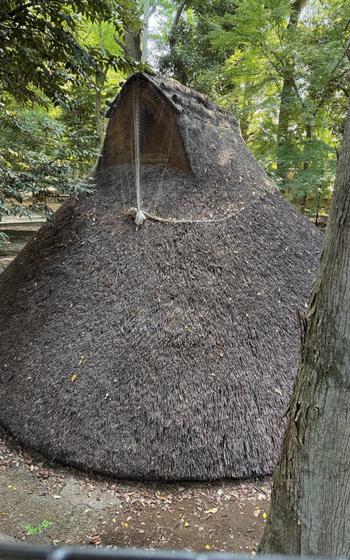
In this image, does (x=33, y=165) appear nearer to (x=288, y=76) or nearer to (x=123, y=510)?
(x=123, y=510)

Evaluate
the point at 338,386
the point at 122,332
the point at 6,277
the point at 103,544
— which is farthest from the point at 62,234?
the point at 338,386

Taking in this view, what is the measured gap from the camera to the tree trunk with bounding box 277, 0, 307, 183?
23.1ft

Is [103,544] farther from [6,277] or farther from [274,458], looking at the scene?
[6,277]

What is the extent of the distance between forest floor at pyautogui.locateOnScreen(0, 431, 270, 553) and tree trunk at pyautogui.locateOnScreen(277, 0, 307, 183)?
20.2 ft

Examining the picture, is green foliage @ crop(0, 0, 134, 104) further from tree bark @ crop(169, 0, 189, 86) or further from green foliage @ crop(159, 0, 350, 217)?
tree bark @ crop(169, 0, 189, 86)

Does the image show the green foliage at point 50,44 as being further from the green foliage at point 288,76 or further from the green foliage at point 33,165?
the green foliage at point 288,76

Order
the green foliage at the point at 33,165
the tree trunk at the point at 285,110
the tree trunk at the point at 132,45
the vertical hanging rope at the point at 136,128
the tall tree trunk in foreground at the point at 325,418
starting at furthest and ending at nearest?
the tree trunk at the point at 132,45
the tree trunk at the point at 285,110
the vertical hanging rope at the point at 136,128
the green foliage at the point at 33,165
the tall tree trunk in foreground at the point at 325,418

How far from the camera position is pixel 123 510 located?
274 centimetres

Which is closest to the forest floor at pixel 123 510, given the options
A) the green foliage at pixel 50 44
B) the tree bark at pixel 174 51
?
the green foliage at pixel 50 44

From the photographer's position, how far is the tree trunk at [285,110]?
7.04 metres

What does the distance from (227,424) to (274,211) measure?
117 inches

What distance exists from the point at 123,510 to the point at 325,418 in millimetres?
2016

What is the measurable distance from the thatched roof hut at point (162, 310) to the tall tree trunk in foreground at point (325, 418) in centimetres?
160

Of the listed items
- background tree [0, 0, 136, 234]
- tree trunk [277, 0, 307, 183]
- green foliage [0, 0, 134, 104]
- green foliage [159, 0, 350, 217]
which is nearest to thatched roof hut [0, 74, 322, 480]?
background tree [0, 0, 136, 234]
